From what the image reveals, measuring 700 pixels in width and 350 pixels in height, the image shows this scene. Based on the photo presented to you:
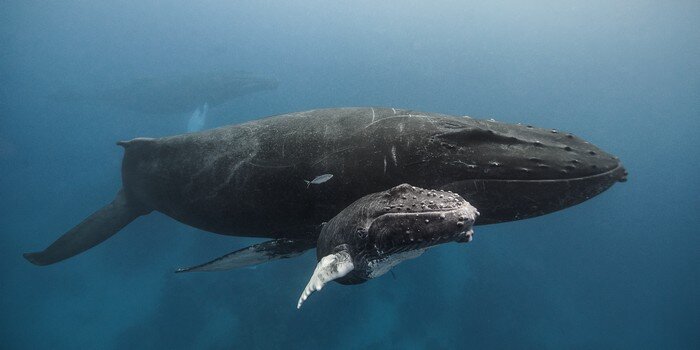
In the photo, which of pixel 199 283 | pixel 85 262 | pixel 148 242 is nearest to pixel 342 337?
pixel 199 283

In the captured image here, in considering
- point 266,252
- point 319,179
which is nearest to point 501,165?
point 319,179

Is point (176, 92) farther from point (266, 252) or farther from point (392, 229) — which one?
point (392, 229)

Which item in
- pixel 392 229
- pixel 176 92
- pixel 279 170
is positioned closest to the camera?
pixel 392 229

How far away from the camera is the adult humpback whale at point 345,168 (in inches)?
167

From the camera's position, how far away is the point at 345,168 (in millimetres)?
4891

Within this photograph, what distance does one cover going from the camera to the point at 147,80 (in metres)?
28.2

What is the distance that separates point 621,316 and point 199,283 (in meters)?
32.1

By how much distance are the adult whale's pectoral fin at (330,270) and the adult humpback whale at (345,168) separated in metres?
1.35

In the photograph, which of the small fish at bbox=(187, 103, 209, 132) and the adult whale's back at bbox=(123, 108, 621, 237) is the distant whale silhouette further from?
the adult whale's back at bbox=(123, 108, 621, 237)

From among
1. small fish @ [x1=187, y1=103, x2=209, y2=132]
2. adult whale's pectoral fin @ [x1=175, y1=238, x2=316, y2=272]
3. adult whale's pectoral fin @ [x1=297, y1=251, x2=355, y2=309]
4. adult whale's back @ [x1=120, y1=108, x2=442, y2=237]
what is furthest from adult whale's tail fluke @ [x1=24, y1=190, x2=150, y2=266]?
small fish @ [x1=187, y1=103, x2=209, y2=132]

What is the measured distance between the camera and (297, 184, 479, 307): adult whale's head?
3.13 m

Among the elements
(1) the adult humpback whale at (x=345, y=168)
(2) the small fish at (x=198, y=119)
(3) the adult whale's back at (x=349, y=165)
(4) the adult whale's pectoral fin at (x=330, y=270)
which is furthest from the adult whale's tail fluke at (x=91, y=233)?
(2) the small fish at (x=198, y=119)

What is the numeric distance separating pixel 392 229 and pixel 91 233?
9174 mm

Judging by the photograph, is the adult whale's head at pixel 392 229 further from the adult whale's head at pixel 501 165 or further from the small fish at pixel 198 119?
the small fish at pixel 198 119
